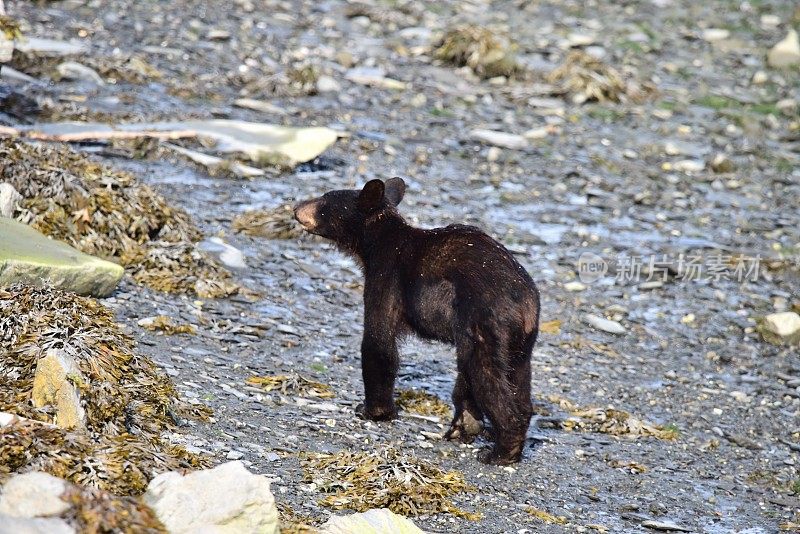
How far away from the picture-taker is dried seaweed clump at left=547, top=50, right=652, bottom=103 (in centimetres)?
1494

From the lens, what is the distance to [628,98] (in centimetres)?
1517

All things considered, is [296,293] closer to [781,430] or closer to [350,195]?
[350,195]

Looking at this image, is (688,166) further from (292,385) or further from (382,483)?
(382,483)

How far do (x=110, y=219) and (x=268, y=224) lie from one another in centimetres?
174

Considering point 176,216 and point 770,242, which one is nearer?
point 176,216

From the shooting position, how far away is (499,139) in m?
13.2

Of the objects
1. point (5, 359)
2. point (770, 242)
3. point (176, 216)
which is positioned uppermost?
point (5, 359)

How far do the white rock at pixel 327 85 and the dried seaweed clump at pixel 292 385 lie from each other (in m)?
7.28

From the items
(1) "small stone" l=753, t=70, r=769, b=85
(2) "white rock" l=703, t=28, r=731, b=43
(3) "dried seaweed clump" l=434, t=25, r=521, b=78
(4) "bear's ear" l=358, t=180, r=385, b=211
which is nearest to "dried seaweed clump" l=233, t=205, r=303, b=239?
(4) "bear's ear" l=358, t=180, r=385, b=211

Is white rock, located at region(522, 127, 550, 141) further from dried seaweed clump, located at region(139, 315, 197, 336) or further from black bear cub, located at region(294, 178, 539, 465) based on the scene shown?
dried seaweed clump, located at region(139, 315, 197, 336)

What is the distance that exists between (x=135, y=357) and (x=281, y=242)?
3757 mm

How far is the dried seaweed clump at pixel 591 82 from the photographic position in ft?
49.0

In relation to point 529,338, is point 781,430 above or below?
below

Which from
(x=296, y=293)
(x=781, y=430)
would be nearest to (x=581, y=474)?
(x=781, y=430)
